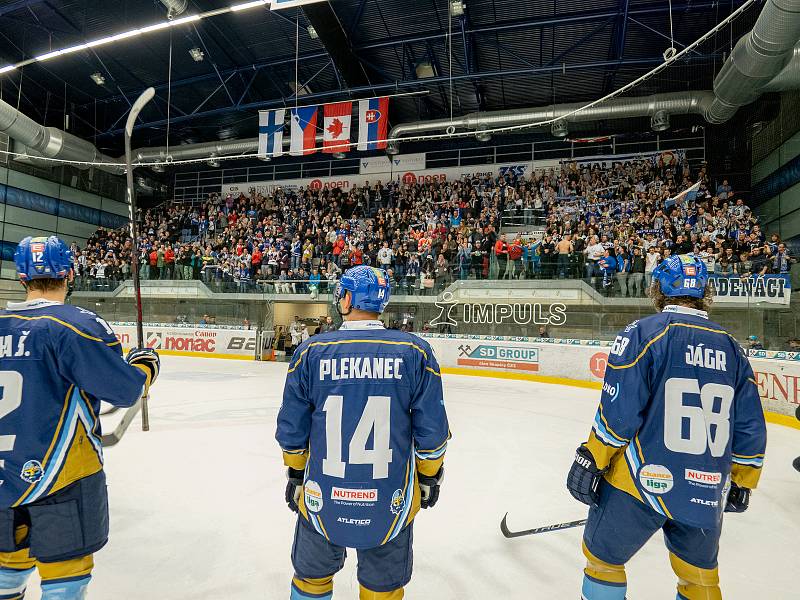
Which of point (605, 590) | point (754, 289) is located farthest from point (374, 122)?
point (605, 590)

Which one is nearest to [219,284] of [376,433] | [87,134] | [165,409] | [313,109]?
[313,109]

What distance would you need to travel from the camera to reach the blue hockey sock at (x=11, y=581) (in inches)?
67.8

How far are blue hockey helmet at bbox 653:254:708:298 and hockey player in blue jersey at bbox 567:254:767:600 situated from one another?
0.26 feet

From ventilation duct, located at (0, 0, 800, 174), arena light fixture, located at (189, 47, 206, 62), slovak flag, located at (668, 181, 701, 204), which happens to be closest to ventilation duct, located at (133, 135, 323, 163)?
ventilation duct, located at (0, 0, 800, 174)

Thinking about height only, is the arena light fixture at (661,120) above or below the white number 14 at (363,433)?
above

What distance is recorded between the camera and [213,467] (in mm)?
4281

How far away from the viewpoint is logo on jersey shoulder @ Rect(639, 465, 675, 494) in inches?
67.5

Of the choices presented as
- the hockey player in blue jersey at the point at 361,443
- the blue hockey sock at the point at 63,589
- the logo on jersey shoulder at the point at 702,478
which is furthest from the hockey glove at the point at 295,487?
the logo on jersey shoulder at the point at 702,478

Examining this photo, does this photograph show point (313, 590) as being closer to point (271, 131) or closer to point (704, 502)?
point (704, 502)

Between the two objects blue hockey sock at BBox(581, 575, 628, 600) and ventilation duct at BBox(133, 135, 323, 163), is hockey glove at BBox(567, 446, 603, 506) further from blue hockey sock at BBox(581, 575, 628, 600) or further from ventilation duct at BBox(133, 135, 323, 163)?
ventilation duct at BBox(133, 135, 323, 163)

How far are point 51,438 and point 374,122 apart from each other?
13.4 meters

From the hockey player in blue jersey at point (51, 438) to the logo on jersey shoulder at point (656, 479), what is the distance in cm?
188

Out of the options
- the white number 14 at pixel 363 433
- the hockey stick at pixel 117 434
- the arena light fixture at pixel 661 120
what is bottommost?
the hockey stick at pixel 117 434

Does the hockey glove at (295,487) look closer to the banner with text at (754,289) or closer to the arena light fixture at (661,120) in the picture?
the banner with text at (754,289)
